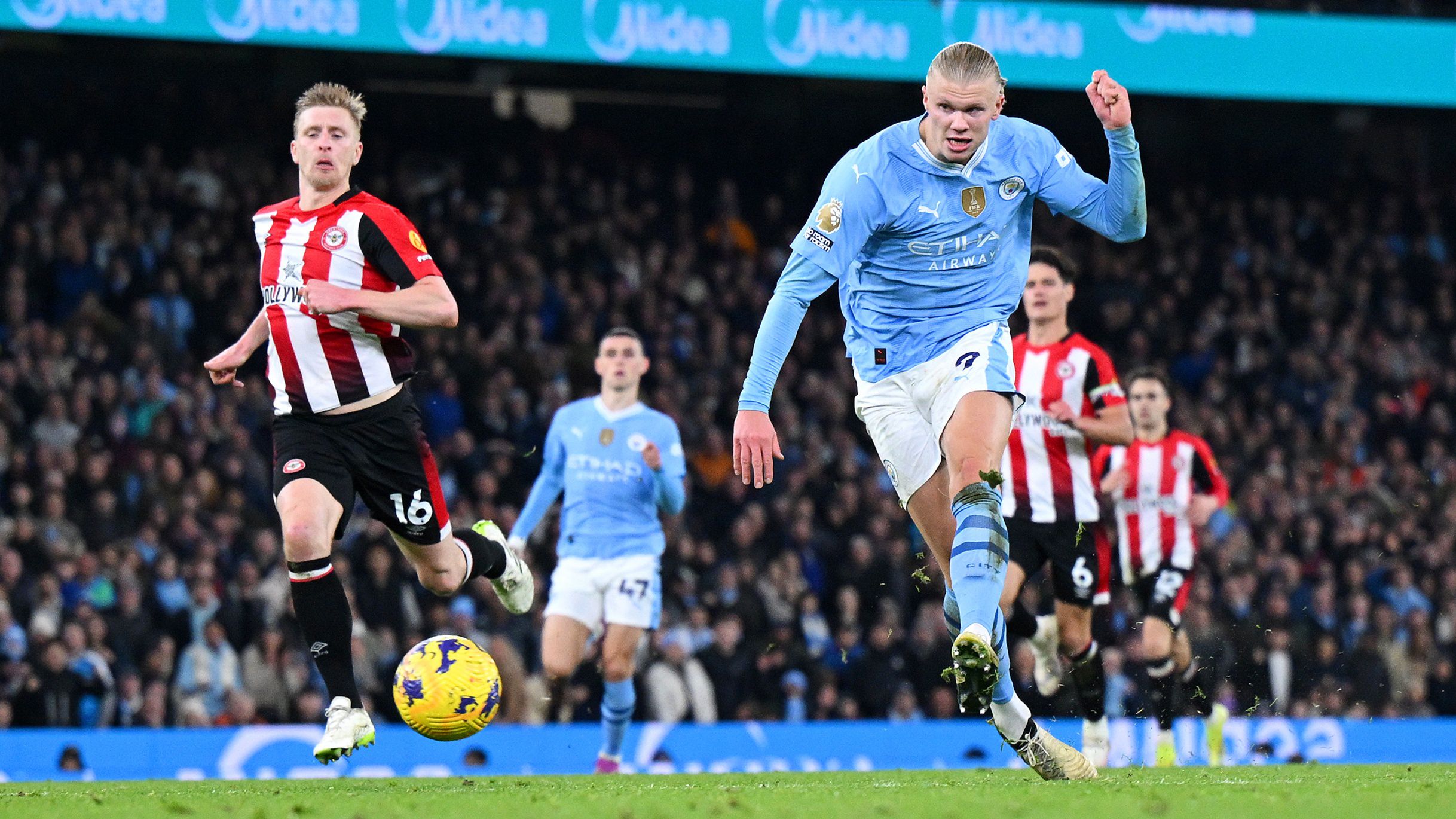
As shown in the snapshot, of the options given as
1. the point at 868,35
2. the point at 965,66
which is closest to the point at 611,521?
the point at 965,66

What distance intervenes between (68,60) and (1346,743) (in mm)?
14156

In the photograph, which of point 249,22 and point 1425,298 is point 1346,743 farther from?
point 249,22

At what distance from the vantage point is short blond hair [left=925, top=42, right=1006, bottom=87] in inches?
238

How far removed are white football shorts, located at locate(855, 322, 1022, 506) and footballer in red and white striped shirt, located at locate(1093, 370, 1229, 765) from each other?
4.38 meters

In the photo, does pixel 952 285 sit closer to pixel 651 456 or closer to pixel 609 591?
pixel 651 456

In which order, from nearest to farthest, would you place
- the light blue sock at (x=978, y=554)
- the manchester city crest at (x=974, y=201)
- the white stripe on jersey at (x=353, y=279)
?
the light blue sock at (x=978, y=554) → the manchester city crest at (x=974, y=201) → the white stripe on jersey at (x=353, y=279)

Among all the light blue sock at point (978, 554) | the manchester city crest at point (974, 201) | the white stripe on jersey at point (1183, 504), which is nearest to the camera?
the light blue sock at point (978, 554)

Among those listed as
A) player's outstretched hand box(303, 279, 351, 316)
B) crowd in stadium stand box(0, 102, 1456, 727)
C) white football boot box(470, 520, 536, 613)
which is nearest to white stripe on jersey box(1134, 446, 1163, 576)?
crowd in stadium stand box(0, 102, 1456, 727)

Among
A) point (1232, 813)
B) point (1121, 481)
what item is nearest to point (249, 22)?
point (1121, 481)

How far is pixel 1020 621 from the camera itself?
32.0 ft

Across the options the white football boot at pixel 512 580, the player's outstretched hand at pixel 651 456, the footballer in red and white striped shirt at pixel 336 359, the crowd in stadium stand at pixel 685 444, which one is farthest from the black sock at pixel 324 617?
the crowd in stadium stand at pixel 685 444

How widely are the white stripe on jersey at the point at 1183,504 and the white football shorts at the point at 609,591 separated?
3.11m

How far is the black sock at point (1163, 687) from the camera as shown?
403 inches

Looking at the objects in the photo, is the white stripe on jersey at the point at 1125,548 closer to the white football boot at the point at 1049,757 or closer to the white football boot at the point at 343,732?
the white football boot at the point at 1049,757
